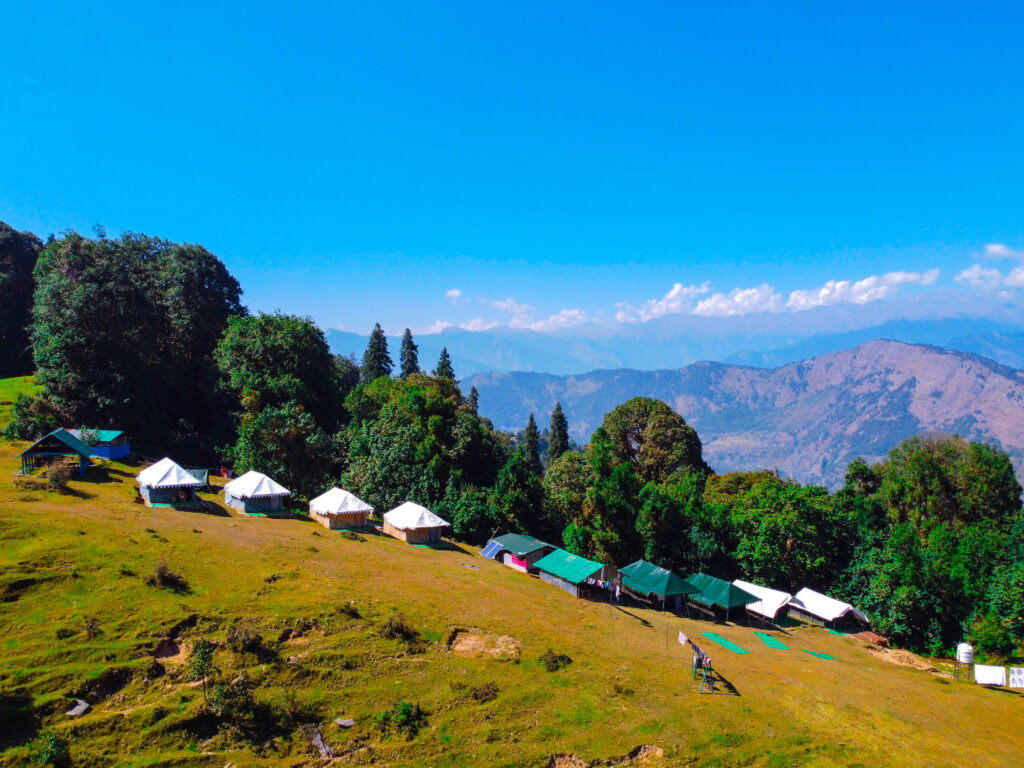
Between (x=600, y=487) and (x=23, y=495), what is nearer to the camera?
(x=23, y=495)

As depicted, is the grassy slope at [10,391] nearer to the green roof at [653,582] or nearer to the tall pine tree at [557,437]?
the green roof at [653,582]

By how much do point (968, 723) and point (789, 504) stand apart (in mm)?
23369

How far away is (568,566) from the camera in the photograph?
38875 millimetres

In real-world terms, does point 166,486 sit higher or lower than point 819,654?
higher

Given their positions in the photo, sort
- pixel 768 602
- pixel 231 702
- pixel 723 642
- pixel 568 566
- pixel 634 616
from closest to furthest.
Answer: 1. pixel 231 702
2. pixel 723 642
3. pixel 634 616
4. pixel 568 566
5. pixel 768 602

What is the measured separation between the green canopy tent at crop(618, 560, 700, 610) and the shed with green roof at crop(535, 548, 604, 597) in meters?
2.41

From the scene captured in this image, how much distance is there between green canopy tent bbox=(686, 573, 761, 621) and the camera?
125ft

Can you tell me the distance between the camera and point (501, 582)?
35375 millimetres

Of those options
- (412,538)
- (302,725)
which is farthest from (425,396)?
(302,725)

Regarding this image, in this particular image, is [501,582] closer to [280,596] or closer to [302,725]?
[280,596]

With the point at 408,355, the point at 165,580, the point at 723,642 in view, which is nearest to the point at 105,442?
the point at 165,580

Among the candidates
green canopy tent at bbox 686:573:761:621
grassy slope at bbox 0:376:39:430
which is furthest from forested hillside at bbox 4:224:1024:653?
green canopy tent at bbox 686:573:761:621

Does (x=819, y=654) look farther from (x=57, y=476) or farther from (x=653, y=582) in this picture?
(x=57, y=476)

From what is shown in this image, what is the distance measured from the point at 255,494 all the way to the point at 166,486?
5720 millimetres
